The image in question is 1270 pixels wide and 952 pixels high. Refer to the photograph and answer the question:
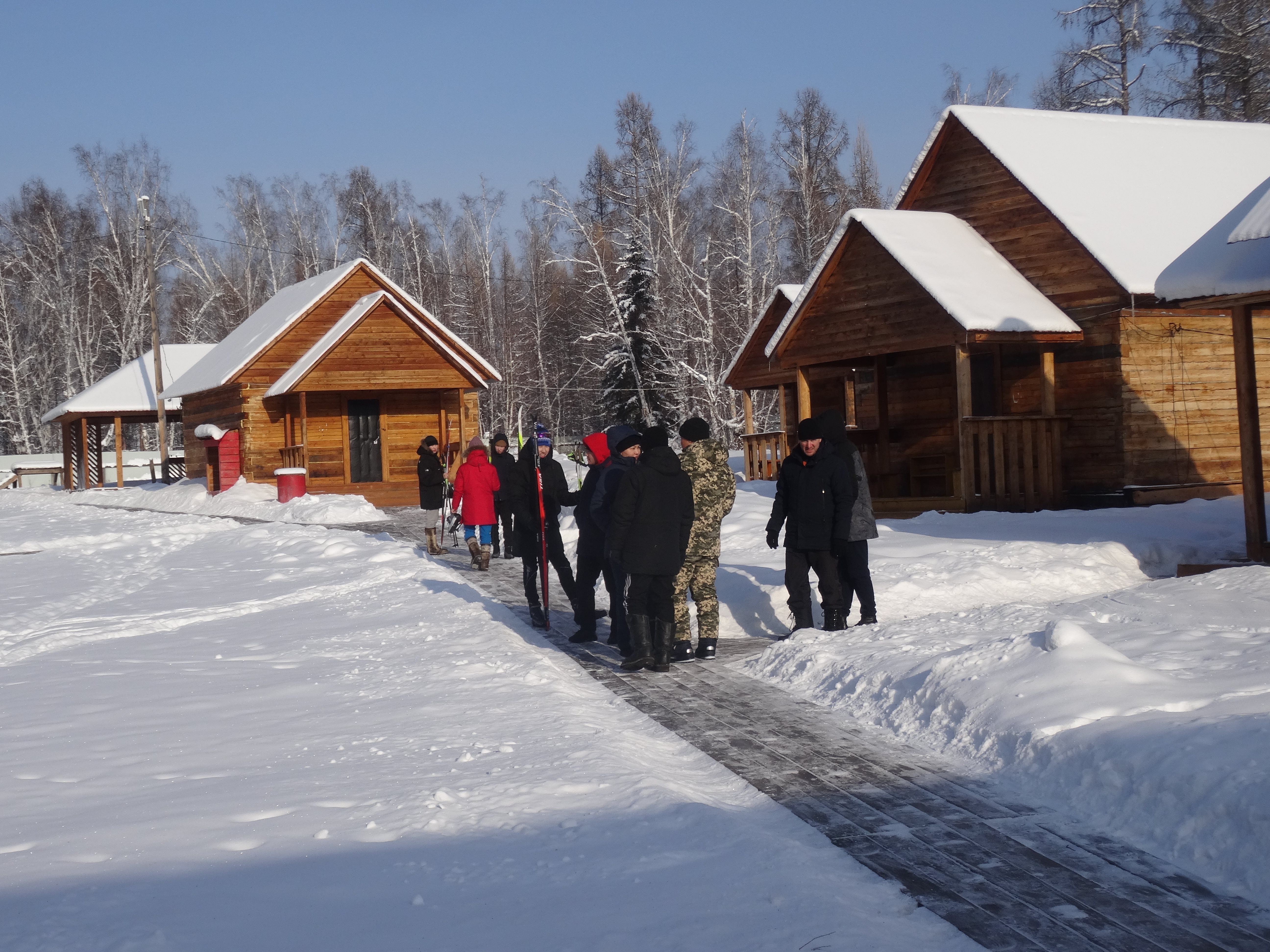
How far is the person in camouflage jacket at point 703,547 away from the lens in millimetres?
9031

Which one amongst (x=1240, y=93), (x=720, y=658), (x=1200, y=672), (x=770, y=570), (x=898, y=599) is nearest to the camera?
(x=1200, y=672)

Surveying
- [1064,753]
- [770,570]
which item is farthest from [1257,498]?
[1064,753]

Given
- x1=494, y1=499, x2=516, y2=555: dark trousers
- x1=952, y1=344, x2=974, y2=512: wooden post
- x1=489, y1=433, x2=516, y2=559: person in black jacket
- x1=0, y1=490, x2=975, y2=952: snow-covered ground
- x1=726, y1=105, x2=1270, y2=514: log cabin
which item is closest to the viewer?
x1=0, y1=490, x2=975, y2=952: snow-covered ground

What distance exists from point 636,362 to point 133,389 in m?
16.3

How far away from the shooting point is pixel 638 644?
853cm

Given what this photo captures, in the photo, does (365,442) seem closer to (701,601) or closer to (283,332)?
(283,332)

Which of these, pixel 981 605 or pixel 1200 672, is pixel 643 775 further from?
pixel 981 605

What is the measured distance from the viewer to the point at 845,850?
4.64 m

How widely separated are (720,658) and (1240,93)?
2954 centimetres

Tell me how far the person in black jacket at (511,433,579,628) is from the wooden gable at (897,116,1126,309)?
9.62 metres

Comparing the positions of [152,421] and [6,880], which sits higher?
Answer: [152,421]

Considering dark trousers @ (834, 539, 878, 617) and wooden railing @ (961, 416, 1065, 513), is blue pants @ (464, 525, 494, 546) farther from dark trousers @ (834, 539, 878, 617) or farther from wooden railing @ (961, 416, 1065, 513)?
wooden railing @ (961, 416, 1065, 513)

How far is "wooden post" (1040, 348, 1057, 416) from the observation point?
1664cm

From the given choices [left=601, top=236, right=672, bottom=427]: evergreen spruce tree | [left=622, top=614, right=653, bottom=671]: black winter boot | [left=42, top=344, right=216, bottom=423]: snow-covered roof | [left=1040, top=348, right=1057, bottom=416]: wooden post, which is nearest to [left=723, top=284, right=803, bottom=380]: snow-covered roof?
[left=1040, top=348, right=1057, bottom=416]: wooden post
